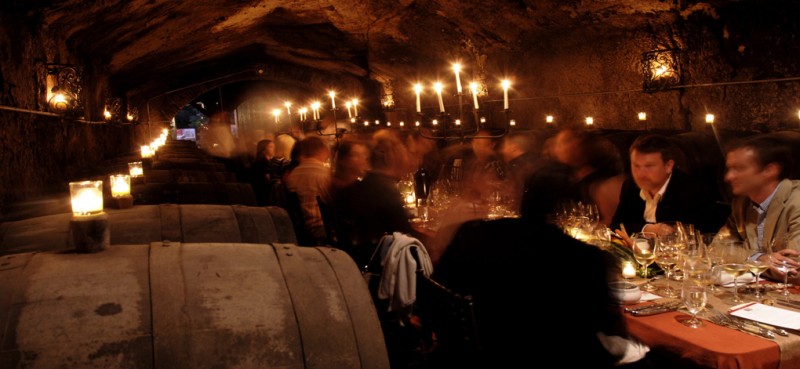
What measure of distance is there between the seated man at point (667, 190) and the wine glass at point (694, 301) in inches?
60.6

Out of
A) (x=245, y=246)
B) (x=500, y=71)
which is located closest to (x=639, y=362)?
(x=245, y=246)

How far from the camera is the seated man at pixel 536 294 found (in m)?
1.93

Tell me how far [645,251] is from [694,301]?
0.61m

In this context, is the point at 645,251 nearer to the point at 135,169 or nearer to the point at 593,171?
the point at 593,171

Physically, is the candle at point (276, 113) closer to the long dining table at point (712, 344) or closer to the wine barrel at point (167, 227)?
the wine barrel at point (167, 227)

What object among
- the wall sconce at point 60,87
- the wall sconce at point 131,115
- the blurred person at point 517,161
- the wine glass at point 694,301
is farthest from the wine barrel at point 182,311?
the wall sconce at point 131,115

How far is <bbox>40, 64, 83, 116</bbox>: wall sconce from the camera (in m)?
4.89

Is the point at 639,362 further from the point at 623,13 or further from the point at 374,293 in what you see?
the point at 623,13

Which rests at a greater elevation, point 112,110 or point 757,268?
point 112,110

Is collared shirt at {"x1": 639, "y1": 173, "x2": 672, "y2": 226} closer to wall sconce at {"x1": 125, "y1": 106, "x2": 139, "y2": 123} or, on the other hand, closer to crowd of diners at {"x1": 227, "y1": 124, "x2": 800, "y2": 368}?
crowd of diners at {"x1": 227, "y1": 124, "x2": 800, "y2": 368}

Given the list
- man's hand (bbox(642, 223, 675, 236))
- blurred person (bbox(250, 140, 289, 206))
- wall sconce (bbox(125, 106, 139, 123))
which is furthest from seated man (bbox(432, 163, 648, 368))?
wall sconce (bbox(125, 106, 139, 123))

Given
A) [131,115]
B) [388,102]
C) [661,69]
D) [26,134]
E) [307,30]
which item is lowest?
[26,134]

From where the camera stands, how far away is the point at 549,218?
110 inches

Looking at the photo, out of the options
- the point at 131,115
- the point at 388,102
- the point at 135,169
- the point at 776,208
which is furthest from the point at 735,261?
the point at 388,102
